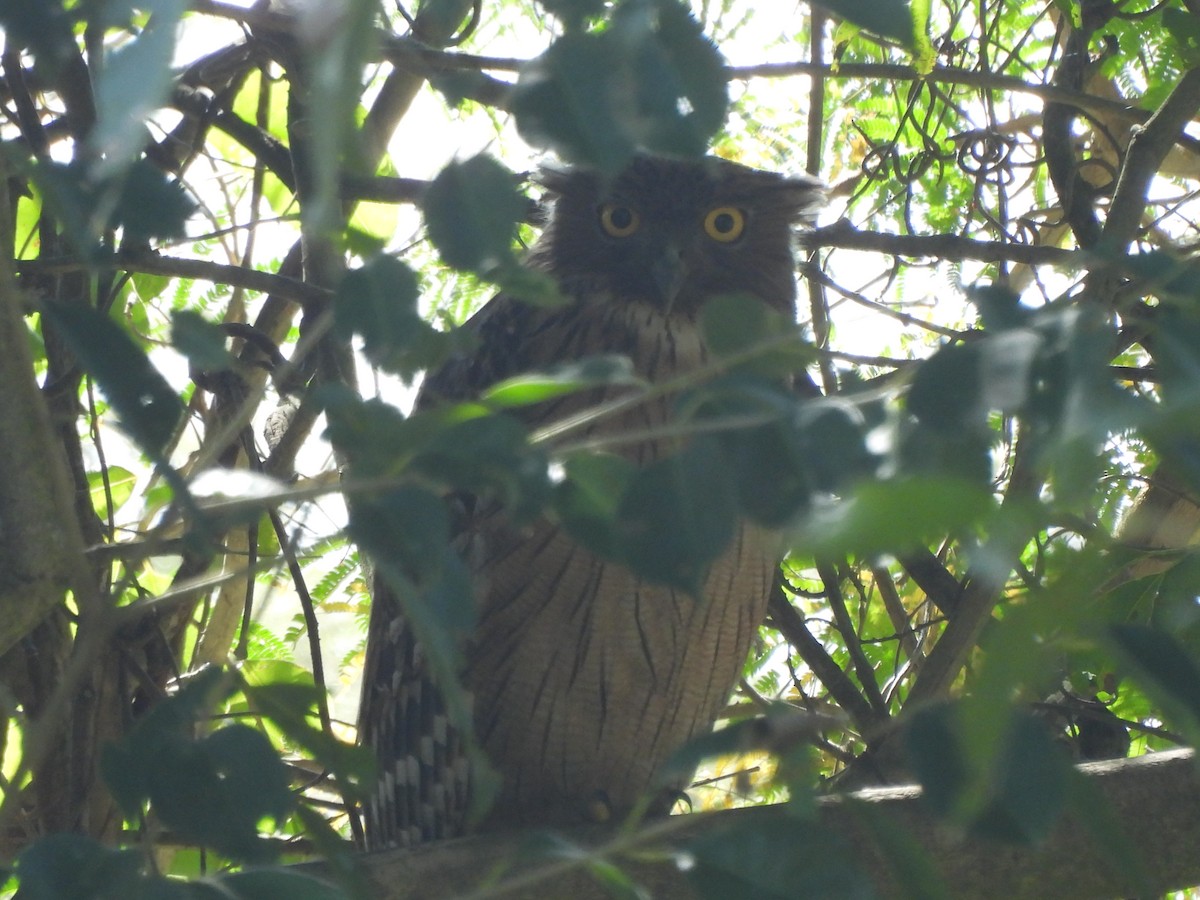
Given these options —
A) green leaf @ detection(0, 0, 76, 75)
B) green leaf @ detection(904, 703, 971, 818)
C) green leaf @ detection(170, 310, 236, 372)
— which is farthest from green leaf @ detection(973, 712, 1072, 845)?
green leaf @ detection(0, 0, 76, 75)

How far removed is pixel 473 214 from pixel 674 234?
5.83ft

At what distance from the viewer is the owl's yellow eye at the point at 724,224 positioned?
100 inches

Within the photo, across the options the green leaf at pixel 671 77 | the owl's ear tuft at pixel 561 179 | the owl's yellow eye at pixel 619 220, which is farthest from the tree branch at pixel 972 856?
the owl's ear tuft at pixel 561 179

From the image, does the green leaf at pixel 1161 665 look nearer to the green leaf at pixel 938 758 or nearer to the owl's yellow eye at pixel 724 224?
the green leaf at pixel 938 758

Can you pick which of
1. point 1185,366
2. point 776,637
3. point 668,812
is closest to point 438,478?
point 1185,366

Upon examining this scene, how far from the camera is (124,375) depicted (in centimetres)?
78

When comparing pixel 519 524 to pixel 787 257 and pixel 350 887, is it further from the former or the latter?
pixel 787 257

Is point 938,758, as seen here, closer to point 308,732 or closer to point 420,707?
point 308,732

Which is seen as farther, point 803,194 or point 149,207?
point 803,194

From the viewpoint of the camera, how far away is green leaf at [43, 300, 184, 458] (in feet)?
2.52

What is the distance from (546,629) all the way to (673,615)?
8.8 inches

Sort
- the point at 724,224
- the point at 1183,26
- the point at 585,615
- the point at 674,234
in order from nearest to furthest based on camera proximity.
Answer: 1. the point at 1183,26
2. the point at 585,615
3. the point at 674,234
4. the point at 724,224

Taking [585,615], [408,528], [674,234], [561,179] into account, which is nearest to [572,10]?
[408,528]

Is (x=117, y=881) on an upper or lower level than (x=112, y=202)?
lower
